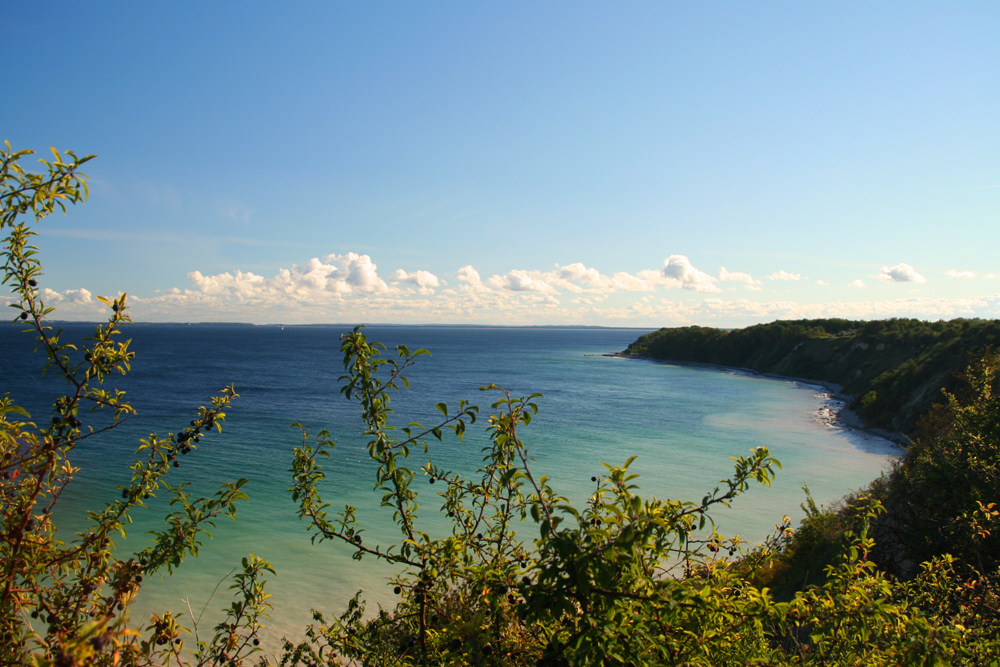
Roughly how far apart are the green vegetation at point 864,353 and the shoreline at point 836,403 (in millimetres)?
758

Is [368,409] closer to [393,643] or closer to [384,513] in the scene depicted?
[393,643]

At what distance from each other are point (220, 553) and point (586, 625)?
16150 millimetres

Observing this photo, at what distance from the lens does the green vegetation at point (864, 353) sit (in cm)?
3550

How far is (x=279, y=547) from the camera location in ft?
52.2

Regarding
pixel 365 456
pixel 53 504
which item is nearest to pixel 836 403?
pixel 365 456

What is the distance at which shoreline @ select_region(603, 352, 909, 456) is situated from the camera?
3269cm

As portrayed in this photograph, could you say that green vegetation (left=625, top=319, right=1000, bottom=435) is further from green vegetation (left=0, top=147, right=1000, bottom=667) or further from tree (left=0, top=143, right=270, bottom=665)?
tree (left=0, top=143, right=270, bottom=665)

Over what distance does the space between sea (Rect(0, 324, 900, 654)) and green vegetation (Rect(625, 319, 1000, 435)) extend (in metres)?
3.67

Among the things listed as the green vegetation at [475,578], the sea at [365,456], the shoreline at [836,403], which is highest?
the green vegetation at [475,578]

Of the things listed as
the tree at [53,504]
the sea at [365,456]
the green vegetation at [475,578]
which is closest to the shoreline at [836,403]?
the sea at [365,456]

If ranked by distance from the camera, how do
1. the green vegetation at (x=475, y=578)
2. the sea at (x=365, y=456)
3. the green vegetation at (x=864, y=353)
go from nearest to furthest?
the green vegetation at (x=475, y=578) < the sea at (x=365, y=456) < the green vegetation at (x=864, y=353)

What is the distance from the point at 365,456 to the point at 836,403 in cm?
4276

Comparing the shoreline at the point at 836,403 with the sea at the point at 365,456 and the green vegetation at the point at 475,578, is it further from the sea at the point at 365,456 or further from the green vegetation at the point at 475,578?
the green vegetation at the point at 475,578

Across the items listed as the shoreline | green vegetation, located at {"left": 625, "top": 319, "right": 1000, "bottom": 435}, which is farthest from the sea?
green vegetation, located at {"left": 625, "top": 319, "right": 1000, "bottom": 435}
